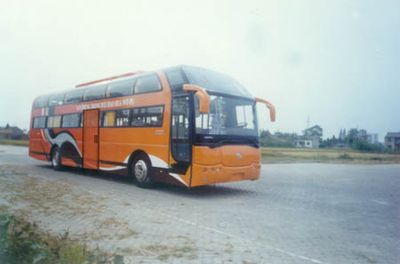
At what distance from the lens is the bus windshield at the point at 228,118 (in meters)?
10.3

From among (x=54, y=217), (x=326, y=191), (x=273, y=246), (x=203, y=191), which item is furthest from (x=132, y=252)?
(x=326, y=191)

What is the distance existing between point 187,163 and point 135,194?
1824 millimetres

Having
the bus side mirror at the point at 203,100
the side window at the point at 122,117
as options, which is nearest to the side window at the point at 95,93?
the side window at the point at 122,117

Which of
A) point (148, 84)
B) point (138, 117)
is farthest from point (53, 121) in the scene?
point (148, 84)

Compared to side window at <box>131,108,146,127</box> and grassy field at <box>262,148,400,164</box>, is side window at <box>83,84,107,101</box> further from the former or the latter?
grassy field at <box>262,148,400,164</box>

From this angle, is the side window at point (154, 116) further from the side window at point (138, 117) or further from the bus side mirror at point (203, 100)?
the bus side mirror at point (203, 100)

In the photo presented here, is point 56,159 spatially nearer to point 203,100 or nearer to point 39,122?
point 39,122

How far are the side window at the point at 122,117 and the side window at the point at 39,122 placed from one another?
22.7ft

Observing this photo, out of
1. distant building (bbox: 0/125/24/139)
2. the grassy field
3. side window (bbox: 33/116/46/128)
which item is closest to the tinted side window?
side window (bbox: 33/116/46/128)

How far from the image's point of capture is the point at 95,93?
1520cm

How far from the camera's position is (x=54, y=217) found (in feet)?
25.1

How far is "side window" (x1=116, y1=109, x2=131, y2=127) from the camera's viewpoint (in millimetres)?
13008

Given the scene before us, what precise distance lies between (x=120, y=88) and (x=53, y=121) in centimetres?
592

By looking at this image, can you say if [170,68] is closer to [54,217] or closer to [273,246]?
[54,217]
